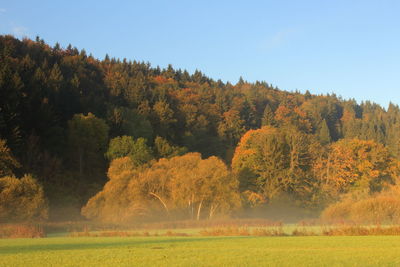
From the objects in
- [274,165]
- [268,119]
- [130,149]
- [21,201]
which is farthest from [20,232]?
[268,119]

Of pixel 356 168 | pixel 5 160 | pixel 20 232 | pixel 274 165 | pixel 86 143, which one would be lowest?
pixel 20 232

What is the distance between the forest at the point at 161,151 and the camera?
58.9 metres

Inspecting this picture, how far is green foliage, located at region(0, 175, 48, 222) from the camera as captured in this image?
164ft

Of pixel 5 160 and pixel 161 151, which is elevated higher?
pixel 161 151

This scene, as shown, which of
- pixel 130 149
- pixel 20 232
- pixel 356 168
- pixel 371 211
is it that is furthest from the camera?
Result: pixel 356 168

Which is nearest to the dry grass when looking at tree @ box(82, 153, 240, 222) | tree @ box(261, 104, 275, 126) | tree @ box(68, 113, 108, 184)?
tree @ box(82, 153, 240, 222)

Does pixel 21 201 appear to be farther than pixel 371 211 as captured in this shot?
No

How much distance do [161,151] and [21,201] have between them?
3351 centimetres

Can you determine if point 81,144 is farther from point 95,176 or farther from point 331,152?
point 331,152

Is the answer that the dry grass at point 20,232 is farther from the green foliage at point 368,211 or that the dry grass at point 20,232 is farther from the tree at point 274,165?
the tree at point 274,165

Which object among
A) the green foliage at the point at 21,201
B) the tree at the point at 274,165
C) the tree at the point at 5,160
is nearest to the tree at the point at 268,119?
the tree at the point at 274,165

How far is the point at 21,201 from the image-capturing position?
167 feet

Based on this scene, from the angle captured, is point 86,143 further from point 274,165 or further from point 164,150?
point 274,165

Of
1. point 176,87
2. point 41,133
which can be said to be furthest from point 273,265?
point 176,87
